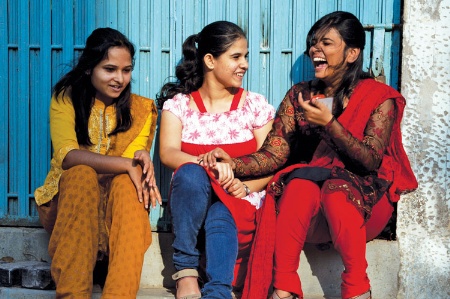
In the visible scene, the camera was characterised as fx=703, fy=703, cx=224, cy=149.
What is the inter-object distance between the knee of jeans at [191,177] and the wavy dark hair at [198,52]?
2.43 feet

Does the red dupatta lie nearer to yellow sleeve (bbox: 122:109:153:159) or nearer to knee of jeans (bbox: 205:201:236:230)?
knee of jeans (bbox: 205:201:236:230)

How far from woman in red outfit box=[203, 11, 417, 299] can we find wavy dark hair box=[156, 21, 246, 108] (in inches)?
17.8

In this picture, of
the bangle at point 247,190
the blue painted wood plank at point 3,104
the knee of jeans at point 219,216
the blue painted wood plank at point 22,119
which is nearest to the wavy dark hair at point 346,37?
the bangle at point 247,190

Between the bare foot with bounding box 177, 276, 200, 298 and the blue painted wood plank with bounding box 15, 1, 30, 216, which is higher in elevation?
the blue painted wood plank with bounding box 15, 1, 30, 216

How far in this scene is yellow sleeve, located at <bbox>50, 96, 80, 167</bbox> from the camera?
3785 mm

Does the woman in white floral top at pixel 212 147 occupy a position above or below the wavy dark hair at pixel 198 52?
below

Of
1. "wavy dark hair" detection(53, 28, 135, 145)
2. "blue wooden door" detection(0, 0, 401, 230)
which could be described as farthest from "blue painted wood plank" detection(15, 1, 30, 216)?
"wavy dark hair" detection(53, 28, 135, 145)

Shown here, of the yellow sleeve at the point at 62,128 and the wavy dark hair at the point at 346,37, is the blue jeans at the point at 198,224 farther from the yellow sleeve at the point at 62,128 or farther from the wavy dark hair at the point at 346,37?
the wavy dark hair at the point at 346,37

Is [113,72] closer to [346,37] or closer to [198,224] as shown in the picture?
[198,224]

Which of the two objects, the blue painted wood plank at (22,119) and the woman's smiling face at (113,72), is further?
the blue painted wood plank at (22,119)

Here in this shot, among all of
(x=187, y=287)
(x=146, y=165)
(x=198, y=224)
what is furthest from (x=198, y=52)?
(x=187, y=287)

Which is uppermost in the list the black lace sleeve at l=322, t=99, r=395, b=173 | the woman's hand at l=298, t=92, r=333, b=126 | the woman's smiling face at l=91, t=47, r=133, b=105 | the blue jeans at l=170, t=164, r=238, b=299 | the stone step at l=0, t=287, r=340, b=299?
the woman's smiling face at l=91, t=47, r=133, b=105

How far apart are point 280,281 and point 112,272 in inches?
32.2

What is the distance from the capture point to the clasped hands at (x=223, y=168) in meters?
3.64
